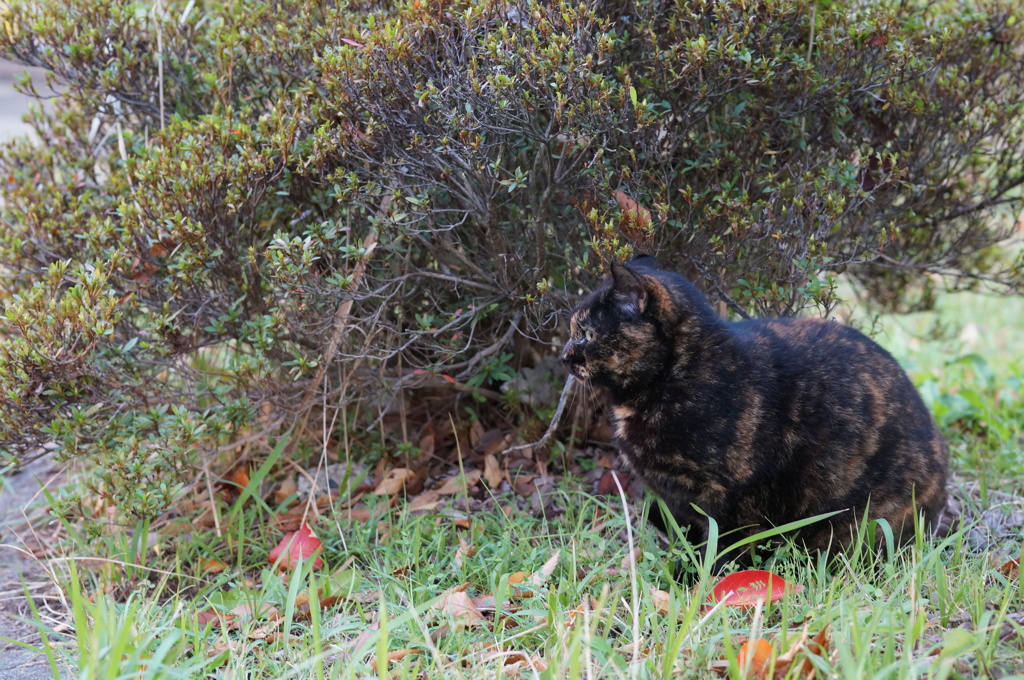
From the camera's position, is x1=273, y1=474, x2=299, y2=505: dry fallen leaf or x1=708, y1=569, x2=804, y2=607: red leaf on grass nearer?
x1=708, y1=569, x2=804, y2=607: red leaf on grass

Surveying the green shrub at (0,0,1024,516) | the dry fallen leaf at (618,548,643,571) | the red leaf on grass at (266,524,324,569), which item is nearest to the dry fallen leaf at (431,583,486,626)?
the dry fallen leaf at (618,548,643,571)

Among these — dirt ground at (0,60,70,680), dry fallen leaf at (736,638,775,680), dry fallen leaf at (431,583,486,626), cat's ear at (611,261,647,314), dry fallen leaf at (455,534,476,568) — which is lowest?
dirt ground at (0,60,70,680)

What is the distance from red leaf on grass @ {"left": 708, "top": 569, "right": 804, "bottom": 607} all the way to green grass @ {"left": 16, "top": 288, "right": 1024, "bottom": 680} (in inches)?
1.3

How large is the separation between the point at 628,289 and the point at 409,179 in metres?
0.89

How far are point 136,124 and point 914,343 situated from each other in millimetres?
5006

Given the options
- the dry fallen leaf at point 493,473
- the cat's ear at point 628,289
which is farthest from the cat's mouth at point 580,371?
the dry fallen leaf at point 493,473

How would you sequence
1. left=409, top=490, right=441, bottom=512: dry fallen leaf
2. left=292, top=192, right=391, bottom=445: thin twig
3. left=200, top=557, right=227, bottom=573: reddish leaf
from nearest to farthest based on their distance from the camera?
left=292, top=192, right=391, bottom=445: thin twig, left=200, top=557, right=227, bottom=573: reddish leaf, left=409, top=490, right=441, bottom=512: dry fallen leaf

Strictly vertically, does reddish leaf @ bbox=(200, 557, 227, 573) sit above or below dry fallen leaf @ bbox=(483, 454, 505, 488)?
below

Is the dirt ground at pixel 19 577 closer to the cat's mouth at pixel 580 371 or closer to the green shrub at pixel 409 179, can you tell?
the green shrub at pixel 409 179

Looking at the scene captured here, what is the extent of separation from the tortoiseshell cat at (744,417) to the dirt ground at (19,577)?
179 cm

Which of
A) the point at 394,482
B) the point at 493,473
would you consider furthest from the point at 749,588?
the point at 394,482

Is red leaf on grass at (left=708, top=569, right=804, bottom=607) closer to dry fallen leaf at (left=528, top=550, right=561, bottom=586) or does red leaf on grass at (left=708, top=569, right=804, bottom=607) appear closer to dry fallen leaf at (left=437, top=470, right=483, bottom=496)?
dry fallen leaf at (left=528, top=550, right=561, bottom=586)

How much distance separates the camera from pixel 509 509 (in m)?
3.10

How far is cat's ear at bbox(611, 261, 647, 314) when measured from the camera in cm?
240
